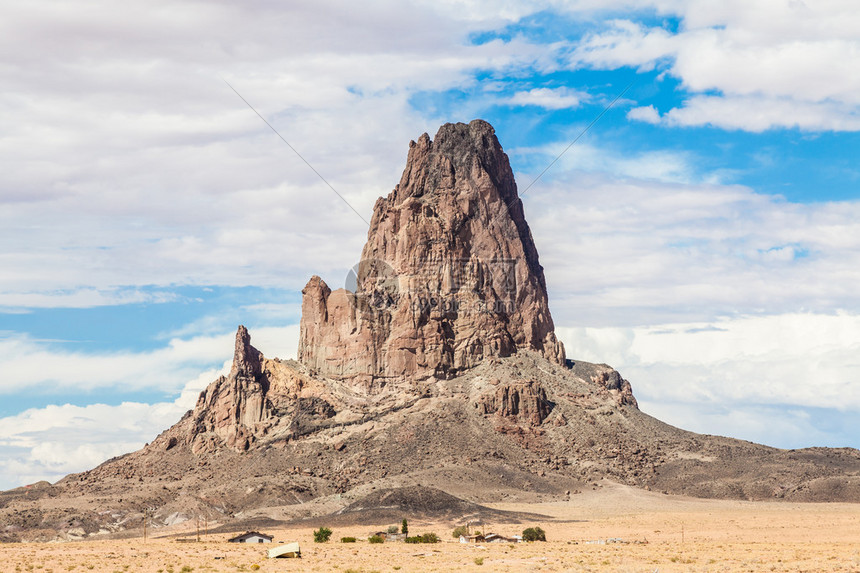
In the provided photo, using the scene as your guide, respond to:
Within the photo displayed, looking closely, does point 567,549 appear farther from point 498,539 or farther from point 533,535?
point 533,535

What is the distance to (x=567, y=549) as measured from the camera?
98875 mm

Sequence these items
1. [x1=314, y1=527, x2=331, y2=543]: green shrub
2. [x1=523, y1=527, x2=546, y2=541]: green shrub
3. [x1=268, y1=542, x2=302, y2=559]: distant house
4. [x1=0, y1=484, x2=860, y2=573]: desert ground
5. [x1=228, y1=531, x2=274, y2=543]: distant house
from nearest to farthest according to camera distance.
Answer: [x1=0, y1=484, x2=860, y2=573]: desert ground → [x1=268, y1=542, x2=302, y2=559]: distant house → [x1=314, y1=527, x2=331, y2=543]: green shrub → [x1=523, y1=527, x2=546, y2=541]: green shrub → [x1=228, y1=531, x2=274, y2=543]: distant house

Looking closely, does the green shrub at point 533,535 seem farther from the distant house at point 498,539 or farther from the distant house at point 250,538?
the distant house at point 250,538

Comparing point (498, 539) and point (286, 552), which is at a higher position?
point (498, 539)

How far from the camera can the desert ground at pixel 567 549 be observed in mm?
81875

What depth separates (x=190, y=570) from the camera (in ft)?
262

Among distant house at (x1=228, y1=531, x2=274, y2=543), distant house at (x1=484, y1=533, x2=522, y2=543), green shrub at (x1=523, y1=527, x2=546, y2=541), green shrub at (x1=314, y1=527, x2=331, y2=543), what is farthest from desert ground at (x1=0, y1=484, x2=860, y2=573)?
distant house at (x1=484, y1=533, x2=522, y2=543)

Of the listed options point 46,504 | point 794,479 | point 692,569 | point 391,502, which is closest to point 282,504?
point 391,502

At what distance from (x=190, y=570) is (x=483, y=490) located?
102486 millimetres

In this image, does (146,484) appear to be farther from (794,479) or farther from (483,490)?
(794,479)

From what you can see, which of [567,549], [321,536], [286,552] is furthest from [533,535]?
[286,552]

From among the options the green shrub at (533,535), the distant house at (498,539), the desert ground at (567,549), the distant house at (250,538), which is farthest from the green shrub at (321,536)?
the green shrub at (533,535)

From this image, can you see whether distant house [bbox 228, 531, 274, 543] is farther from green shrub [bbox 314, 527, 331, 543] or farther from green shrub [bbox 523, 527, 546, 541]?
green shrub [bbox 523, 527, 546, 541]

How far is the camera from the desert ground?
81875mm
